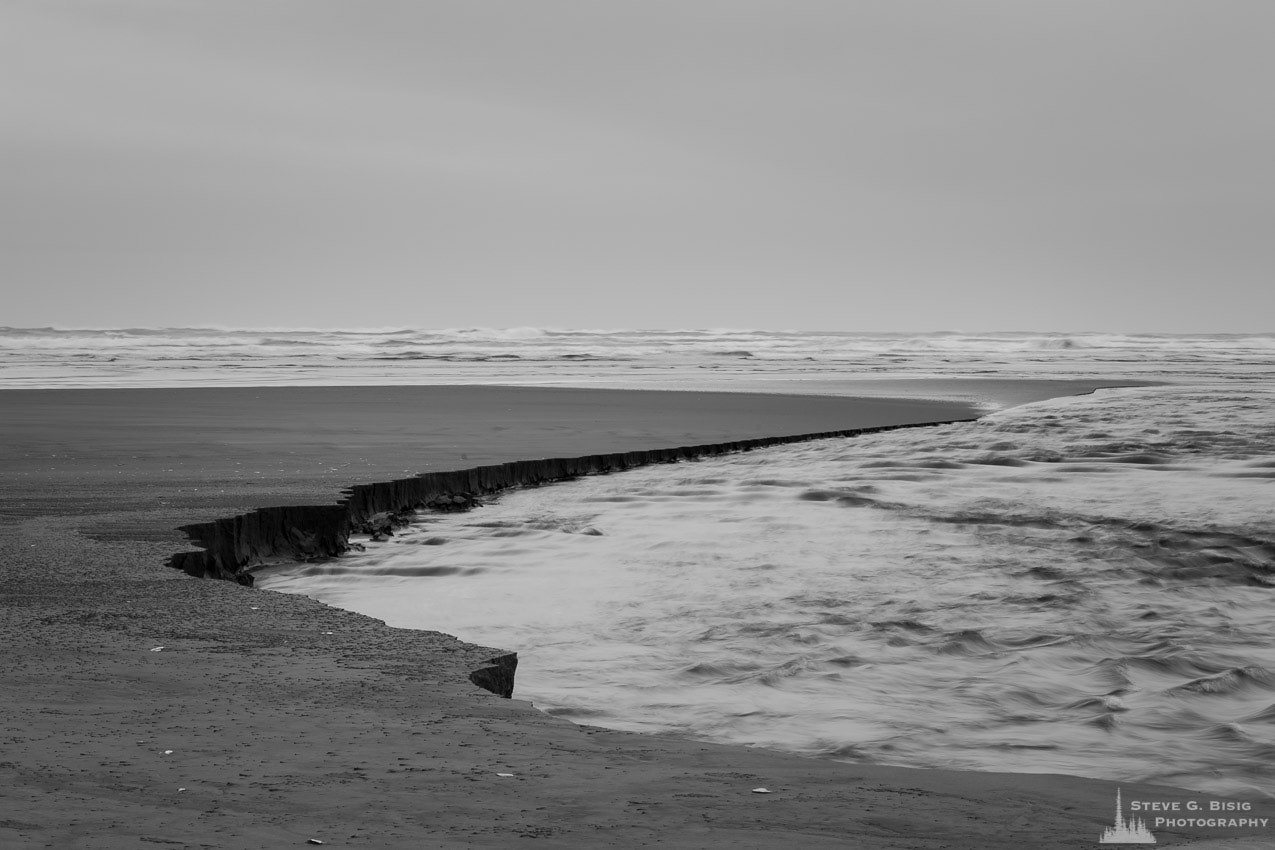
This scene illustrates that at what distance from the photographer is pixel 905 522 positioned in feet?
28.8

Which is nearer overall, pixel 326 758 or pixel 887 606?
pixel 326 758

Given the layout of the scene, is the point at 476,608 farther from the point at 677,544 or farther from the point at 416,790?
the point at 416,790

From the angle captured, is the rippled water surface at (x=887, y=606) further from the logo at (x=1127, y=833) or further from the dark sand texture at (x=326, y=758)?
the logo at (x=1127, y=833)

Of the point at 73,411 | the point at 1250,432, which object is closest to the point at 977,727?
the point at 1250,432

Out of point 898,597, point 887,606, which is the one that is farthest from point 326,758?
point 898,597

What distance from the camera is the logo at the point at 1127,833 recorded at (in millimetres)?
2602

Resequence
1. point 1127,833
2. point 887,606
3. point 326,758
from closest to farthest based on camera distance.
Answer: point 1127,833 < point 326,758 < point 887,606

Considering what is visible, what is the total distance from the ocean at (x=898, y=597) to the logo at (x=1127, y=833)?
1.14 meters

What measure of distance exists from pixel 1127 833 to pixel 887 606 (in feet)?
11.4

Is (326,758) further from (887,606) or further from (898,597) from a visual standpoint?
(898,597)

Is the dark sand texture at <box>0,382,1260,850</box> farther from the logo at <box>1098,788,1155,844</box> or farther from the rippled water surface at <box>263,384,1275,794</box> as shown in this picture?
the rippled water surface at <box>263,384,1275,794</box>

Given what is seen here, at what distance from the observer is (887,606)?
6121mm

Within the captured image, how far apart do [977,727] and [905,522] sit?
4532 mm

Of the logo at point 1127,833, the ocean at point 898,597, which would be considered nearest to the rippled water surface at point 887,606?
the ocean at point 898,597
